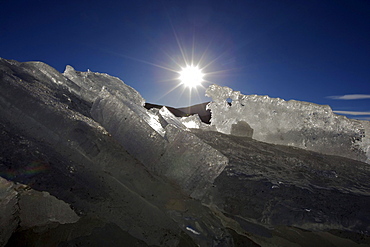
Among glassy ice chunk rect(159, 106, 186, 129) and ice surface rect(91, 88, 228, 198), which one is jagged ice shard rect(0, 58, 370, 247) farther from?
glassy ice chunk rect(159, 106, 186, 129)

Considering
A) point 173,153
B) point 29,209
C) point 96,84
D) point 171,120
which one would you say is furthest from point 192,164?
point 96,84

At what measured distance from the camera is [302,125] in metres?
2.40

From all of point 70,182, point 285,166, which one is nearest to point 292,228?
point 285,166

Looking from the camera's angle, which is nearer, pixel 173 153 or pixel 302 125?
pixel 173 153

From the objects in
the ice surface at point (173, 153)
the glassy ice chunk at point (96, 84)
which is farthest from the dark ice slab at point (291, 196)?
the glassy ice chunk at point (96, 84)

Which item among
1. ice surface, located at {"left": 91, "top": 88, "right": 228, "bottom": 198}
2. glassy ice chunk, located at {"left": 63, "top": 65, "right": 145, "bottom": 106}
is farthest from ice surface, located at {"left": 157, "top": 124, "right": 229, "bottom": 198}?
glassy ice chunk, located at {"left": 63, "top": 65, "right": 145, "bottom": 106}

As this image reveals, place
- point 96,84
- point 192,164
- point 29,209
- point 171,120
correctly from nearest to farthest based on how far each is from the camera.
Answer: point 29,209
point 192,164
point 171,120
point 96,84

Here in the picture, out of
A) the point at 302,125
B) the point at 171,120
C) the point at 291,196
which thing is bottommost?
the point at 291,196

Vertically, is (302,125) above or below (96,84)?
above

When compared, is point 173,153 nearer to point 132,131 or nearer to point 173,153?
point 173,153

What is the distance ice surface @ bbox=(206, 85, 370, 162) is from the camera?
222 centimetres

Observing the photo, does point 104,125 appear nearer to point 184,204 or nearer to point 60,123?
point 60,123

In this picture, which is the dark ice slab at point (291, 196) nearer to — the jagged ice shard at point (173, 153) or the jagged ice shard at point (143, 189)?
the jagged ice shard at point (143, 189)

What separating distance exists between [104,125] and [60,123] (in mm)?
322
